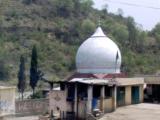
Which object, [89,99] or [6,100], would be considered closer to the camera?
[6,100]

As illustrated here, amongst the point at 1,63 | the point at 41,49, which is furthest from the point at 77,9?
the point at 1,63

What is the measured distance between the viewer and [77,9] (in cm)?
9094

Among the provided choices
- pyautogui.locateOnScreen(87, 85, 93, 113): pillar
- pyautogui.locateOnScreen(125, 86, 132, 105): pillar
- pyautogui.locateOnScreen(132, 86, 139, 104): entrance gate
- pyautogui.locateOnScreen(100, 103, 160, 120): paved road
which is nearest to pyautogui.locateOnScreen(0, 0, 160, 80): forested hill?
pyautogui.locateOnScreen(132, 86, 139, 104): entrance gate

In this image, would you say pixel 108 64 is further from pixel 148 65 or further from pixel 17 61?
pixel 148 65

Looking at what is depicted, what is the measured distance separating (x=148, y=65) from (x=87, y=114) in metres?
42.6

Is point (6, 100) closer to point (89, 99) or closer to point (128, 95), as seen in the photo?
point (89, 99)

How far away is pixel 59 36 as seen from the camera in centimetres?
7588

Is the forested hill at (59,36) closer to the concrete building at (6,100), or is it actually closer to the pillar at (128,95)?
the pillar at (128,95)

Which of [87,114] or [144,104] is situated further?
[144,104]

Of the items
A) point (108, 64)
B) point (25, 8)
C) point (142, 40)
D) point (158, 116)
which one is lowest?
point (158, 116)

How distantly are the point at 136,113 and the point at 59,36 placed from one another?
49.5 m

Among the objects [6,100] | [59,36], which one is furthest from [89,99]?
[59,36]

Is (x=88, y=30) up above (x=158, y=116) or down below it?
above

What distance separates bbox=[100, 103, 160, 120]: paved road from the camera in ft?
85.7
